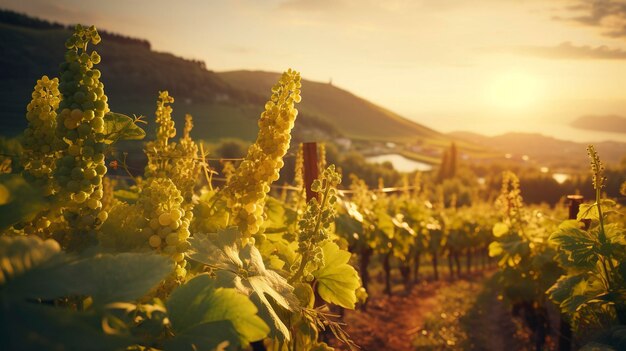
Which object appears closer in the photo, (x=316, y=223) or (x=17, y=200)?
(x=17, y=200)

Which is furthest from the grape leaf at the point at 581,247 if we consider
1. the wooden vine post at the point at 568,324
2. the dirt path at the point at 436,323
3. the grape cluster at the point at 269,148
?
the dirt path at the point at 436,323

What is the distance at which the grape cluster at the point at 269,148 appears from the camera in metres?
2.08

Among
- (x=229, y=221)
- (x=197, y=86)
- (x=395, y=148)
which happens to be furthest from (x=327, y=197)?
(x=395, y=148)

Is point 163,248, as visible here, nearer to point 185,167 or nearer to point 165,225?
point 165,225

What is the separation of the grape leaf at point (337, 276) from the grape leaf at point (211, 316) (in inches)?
44.7

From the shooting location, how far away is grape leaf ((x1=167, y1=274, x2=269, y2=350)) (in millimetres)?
1252

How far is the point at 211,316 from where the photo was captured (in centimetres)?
130

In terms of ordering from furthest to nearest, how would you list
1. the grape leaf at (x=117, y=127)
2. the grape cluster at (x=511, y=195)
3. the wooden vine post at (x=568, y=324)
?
the grape cluster at (x=511, y=195) < the wooden vine post at (x=568, y=324) < the grape leaf at (x=117, y=127)

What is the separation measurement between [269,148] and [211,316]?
3.10 ft

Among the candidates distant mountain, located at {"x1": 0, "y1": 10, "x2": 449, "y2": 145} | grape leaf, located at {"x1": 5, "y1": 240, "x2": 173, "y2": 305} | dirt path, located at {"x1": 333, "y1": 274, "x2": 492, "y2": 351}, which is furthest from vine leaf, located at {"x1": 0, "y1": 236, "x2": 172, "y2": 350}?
distant mountain, located at {"x1": 0, "y1": 10, "x2": 449, "y2": 145}

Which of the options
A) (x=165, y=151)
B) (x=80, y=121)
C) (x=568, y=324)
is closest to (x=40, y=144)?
(x=80, y=121)

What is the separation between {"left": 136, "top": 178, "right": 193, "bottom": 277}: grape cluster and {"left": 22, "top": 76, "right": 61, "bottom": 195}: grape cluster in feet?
1.18

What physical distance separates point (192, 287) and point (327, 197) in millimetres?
891

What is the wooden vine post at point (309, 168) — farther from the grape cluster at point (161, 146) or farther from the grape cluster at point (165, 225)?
the grape cluster at point (165, 225)
